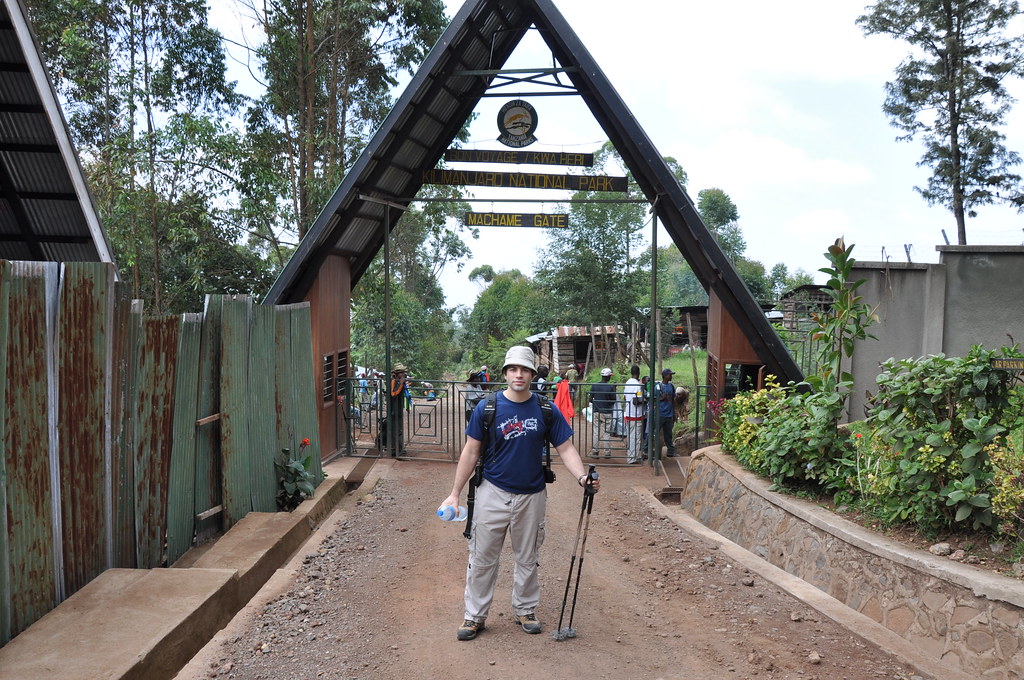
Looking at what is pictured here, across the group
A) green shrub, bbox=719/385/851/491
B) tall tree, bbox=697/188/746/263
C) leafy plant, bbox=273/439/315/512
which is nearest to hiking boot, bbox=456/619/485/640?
green shrub, bbox=719/385/851/491

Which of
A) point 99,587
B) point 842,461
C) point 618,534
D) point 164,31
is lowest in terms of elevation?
point 618,534

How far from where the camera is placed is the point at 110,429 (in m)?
6.05

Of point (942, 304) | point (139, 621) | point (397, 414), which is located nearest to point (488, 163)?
point (397, 414)

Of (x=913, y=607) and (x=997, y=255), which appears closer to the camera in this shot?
(x=913, y=607)

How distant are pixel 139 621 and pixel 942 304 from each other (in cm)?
1348

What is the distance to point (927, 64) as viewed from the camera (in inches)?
1289

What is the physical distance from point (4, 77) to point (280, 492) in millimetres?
6099

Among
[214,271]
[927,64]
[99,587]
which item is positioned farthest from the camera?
[927,64]

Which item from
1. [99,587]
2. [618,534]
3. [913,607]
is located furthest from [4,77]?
[913,607]

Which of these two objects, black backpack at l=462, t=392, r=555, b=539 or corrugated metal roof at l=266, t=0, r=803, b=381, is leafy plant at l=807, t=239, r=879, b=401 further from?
black backpack at l=462, t=392, r=555, b=539

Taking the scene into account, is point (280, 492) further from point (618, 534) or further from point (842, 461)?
point (842, 461)

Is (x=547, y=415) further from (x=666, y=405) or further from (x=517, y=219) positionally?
(x=666, y=405)

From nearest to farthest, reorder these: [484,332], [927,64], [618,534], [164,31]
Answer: [618,534], [164,31], [927,64], [484,332]

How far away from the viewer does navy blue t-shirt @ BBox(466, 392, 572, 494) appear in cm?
565
